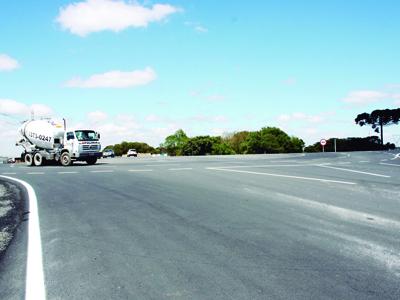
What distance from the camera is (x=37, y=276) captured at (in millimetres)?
4324

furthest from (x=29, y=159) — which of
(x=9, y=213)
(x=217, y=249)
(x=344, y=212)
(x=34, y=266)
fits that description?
(x=217, y=249)

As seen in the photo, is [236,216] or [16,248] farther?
[236,216]

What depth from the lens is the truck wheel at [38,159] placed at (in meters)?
31.4

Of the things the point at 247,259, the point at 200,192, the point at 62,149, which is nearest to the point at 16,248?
the point at 247,259

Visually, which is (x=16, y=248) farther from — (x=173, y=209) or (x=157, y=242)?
(x=173, y=209)

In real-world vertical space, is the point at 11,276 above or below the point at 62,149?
below

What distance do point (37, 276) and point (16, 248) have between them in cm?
147

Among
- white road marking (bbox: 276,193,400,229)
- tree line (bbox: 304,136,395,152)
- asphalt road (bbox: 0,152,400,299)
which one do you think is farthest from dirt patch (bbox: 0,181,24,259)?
tree line (bbox: 304,136,395,152)

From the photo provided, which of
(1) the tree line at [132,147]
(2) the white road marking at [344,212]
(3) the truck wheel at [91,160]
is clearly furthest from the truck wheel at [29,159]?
(1) the tree line at [132,147]

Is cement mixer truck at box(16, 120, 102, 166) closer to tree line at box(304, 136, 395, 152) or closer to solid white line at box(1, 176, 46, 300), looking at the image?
solid white line at box(1, 176, 46, 300)

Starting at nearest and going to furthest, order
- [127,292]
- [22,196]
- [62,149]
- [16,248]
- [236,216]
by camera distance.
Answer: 1. [127,292]
2. [16,248]
3. [236,216]
4. [22,196]
5. [62,149]

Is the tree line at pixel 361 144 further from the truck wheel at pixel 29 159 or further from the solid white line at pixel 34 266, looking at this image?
the solid white line at pixel 34 266

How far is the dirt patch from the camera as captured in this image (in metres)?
6.21

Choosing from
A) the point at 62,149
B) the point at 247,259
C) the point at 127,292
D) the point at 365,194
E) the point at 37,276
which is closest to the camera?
the point at 127,292
